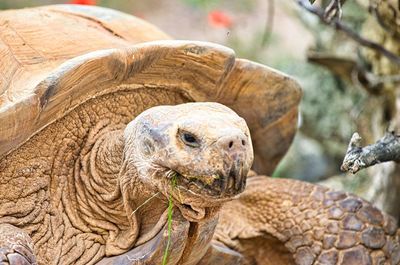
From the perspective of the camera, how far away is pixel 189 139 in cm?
271

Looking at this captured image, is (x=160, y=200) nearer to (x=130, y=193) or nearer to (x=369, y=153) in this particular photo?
(x=130, y=193)

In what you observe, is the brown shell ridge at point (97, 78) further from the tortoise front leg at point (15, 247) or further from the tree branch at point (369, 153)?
the tree branch at point (369, 153)

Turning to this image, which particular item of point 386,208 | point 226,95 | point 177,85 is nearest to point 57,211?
point 177,85

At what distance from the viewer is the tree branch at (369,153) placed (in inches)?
116

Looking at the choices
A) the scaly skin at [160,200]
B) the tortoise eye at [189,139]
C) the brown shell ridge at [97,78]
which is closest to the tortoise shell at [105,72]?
the brown shell ridge at [97,78]

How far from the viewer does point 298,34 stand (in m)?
10.6

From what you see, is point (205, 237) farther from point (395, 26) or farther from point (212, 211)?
point (395, 26)

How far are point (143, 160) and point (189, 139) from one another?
253 millimetres

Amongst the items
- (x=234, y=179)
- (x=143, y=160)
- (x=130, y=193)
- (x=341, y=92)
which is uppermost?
(x=234, y=179)

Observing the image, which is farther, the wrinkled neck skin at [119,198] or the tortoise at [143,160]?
the wrinkled neck skin at [119,198]

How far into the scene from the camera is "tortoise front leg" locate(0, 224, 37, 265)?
9.25 ft

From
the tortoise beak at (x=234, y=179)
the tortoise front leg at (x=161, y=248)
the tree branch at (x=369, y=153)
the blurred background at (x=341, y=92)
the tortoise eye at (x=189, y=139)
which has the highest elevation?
the tortoise eye at (x=189, y=139)

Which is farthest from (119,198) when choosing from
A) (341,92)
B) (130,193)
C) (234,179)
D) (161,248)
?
(341,92)

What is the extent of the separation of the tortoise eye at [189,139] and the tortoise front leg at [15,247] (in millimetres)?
675
